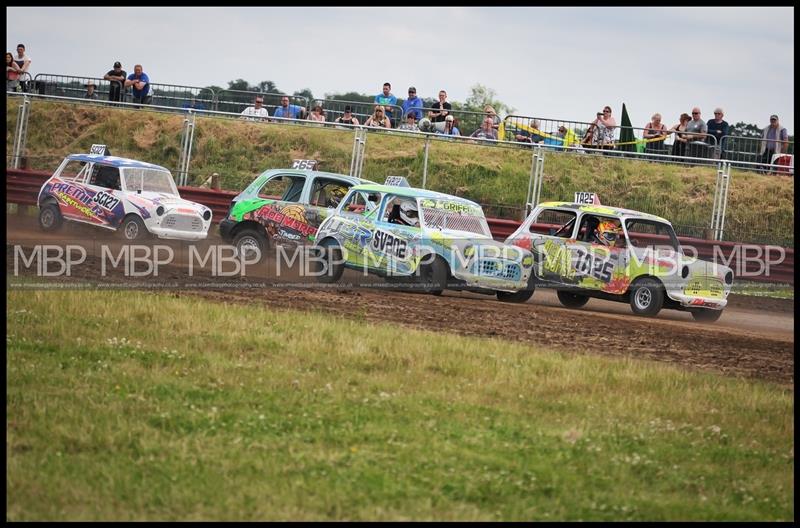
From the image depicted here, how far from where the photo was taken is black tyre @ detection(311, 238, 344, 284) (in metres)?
16.4

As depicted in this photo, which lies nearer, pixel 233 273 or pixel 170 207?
pixel 233 273

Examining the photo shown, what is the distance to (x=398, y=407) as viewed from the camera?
9031 mm

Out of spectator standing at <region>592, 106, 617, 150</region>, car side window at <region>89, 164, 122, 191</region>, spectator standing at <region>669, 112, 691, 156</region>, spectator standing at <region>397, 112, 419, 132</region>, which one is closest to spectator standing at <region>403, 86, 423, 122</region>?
spectator standing at <region>397, 112, 419, 132</region>

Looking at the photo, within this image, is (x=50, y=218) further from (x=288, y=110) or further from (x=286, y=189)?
(x=288, y=110)

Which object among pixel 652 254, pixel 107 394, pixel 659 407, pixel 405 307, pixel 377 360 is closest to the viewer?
pixel 107 394

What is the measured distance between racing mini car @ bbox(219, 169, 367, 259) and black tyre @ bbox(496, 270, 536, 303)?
9.96 feet

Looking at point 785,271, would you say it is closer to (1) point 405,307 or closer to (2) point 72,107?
(1) point 405,307

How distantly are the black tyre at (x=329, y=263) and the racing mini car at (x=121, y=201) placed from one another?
4032 mm

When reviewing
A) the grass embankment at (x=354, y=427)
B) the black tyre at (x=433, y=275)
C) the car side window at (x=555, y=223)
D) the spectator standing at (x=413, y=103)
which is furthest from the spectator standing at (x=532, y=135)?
the grass embankment at (x=354, y=427)

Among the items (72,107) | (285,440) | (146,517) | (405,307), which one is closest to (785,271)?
(405,307)

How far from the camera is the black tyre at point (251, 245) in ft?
57.8

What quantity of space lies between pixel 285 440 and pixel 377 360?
2.92 m

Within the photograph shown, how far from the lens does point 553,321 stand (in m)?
14.4

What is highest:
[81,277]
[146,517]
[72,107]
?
[72,107]
